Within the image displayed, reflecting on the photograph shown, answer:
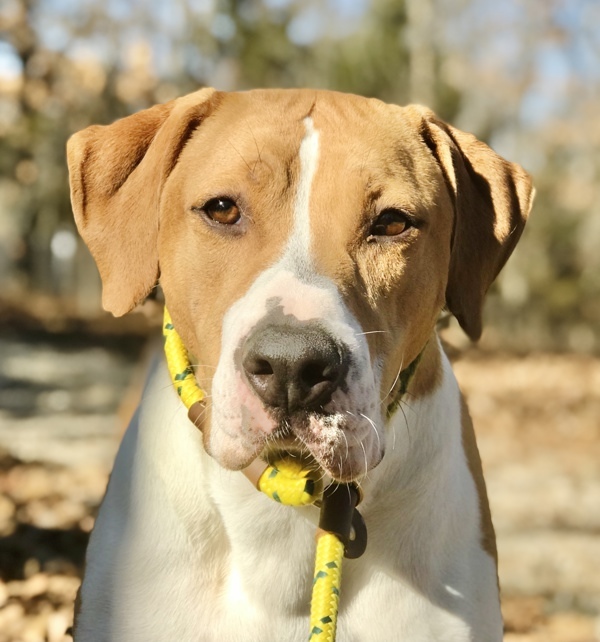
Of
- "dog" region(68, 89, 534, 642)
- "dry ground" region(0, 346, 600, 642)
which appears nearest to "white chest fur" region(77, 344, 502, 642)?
"dog" region(68, 89, 534, 642)

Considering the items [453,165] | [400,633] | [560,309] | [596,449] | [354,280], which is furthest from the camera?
[560,309]

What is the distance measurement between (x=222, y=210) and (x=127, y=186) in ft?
1.29

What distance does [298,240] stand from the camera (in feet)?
8.29

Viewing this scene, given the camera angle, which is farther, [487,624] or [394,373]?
[487,624]

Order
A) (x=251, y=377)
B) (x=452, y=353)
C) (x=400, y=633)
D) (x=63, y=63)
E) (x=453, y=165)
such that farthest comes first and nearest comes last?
(x=63, y=63) → (x=452, y=353) → (x=453, y=165) → (x=400, y=633) → (x=251, y=377)

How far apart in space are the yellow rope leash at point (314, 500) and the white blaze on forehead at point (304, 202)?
49 centimetres

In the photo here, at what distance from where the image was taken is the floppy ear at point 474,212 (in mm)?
2982

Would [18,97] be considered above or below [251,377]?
below

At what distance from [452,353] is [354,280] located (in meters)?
1.96

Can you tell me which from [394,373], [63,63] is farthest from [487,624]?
[63,63]

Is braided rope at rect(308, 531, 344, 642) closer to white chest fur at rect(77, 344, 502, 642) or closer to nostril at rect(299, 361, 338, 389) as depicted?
white chest fur at rect(77, 344, 502, 642)

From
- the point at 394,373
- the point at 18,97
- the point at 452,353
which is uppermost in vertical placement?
the point at 394,373

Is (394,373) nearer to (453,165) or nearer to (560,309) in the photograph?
(453,165)

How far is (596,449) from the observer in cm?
1027
